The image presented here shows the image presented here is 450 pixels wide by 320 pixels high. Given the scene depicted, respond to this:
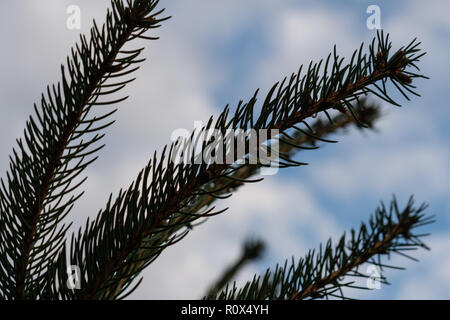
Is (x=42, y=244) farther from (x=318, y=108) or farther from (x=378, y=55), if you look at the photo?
(x=378, y=55)

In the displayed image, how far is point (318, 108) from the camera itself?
788mm

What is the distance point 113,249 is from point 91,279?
0.24 feet

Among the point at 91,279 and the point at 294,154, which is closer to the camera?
the point at 91,279

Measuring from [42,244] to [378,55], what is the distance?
728 millimetres

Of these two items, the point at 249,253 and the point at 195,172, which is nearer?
the point at 195,172

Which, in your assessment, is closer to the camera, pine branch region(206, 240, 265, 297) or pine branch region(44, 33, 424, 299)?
pine branch region(44, 33, 424, 299)

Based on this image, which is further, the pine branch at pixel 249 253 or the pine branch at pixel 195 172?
the pine branch at pixel 249 253

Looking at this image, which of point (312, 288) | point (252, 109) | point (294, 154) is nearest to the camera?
point (252, 109)

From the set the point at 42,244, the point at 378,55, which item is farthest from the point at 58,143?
the point at 378,55

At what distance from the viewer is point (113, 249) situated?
831mm
